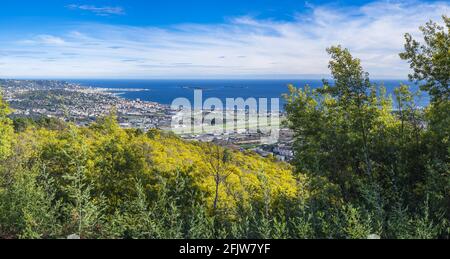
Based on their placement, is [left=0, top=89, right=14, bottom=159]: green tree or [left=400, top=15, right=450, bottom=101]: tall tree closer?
[left=400, top=15, right=450, bottom=101]: tall tree

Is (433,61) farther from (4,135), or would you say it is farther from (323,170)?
(4,135)

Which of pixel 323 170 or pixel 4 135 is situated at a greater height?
pixel 4 135

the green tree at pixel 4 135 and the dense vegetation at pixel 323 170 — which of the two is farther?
the green tree at pixel 4 135

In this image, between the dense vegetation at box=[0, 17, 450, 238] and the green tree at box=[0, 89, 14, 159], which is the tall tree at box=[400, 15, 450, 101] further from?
the green tree at box=[0, 89, 14, 159]

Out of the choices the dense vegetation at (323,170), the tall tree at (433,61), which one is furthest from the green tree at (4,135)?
the tall tree at (433,61)

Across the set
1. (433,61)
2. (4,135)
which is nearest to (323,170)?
Answer: (433,61)

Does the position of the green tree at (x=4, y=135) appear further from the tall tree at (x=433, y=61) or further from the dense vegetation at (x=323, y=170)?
the tall tree at (x=433, y=61)

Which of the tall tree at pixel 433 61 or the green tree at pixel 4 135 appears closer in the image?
the tall tree at pixel 433 61

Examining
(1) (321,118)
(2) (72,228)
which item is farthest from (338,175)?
(2) (72,228)

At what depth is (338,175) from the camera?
17.6 metres

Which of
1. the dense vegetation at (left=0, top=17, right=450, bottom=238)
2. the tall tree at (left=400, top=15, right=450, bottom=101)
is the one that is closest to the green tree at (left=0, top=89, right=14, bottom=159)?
the dense vegetation at (left=0, top=17, right=450, bottom=238)

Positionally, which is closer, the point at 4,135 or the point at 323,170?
the point at 323,170
